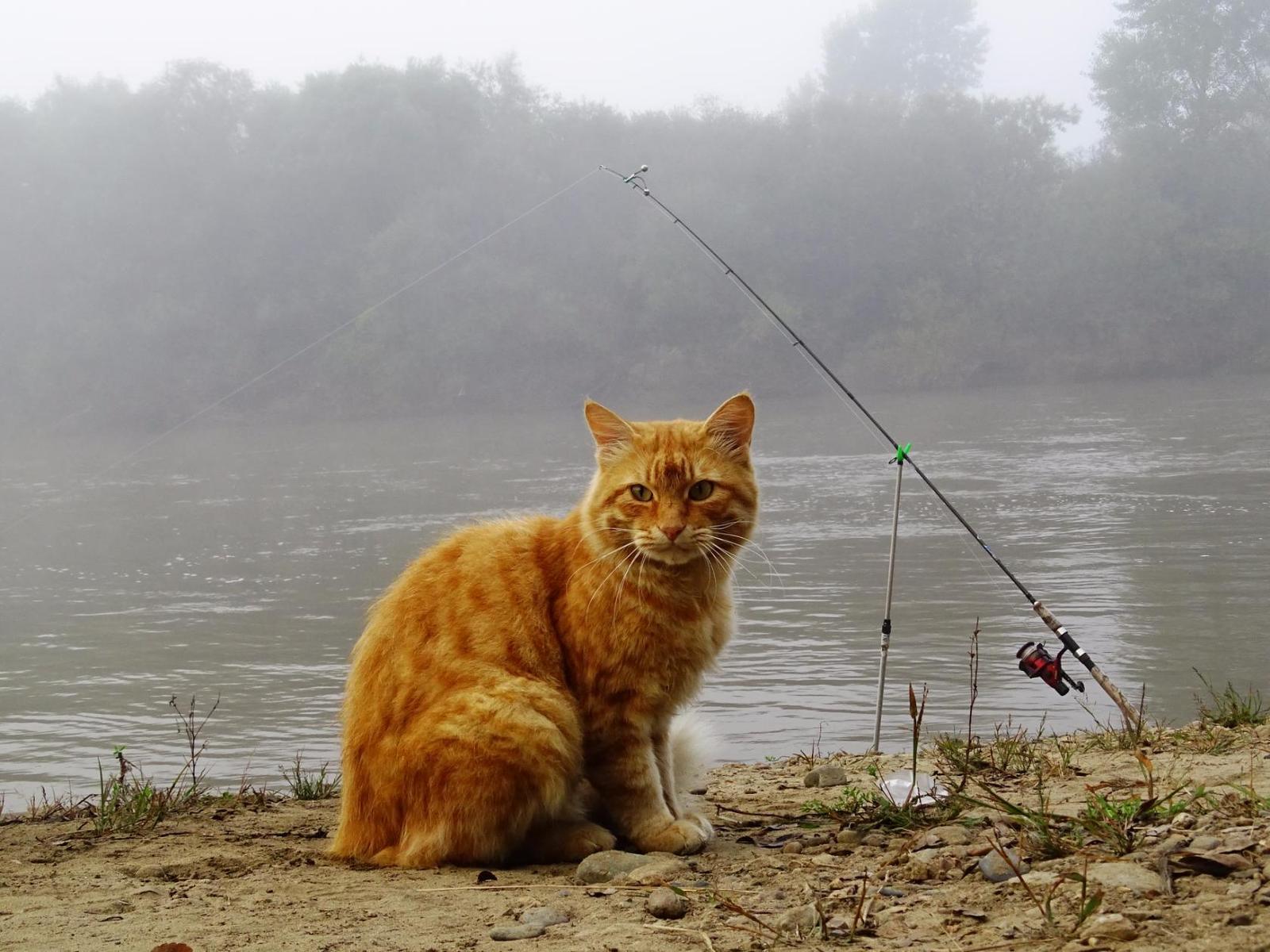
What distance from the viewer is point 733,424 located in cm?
375

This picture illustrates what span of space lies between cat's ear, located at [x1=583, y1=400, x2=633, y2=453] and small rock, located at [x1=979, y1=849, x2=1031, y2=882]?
1.63 metres

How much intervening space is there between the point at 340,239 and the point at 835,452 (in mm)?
37176

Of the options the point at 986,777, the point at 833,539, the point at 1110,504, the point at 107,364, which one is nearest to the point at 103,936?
the point at 986,777

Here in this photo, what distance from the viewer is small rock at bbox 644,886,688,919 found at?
2672mm

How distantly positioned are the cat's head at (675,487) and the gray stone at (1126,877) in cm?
144

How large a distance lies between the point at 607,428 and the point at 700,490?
36 cm

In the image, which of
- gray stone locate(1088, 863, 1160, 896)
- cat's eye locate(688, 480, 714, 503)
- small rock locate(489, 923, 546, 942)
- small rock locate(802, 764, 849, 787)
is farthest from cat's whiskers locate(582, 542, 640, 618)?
gray stone locate(1088, 863, 1160, 896)

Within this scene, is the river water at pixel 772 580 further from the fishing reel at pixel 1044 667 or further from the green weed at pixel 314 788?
the fishing reel at pixel 1044 667

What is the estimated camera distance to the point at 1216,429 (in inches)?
882

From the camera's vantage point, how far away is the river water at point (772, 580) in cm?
687

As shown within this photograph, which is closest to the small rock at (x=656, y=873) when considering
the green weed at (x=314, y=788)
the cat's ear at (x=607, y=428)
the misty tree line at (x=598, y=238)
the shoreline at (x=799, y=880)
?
the shoreline at (x=799, y=880)

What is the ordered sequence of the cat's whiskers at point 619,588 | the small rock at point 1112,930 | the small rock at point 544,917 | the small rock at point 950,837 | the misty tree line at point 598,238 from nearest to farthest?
1. the small rock at point 1112,930
2. the small rock at point 544,917
3. the small rock at point 950,837
4. the cat's whiskers at point 619,588
5. the misty tree line at point 598,238

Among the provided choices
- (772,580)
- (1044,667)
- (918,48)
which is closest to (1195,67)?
(918,48)

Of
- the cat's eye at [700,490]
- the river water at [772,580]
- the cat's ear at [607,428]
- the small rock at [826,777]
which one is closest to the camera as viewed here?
the cat's eye at [700,490]
